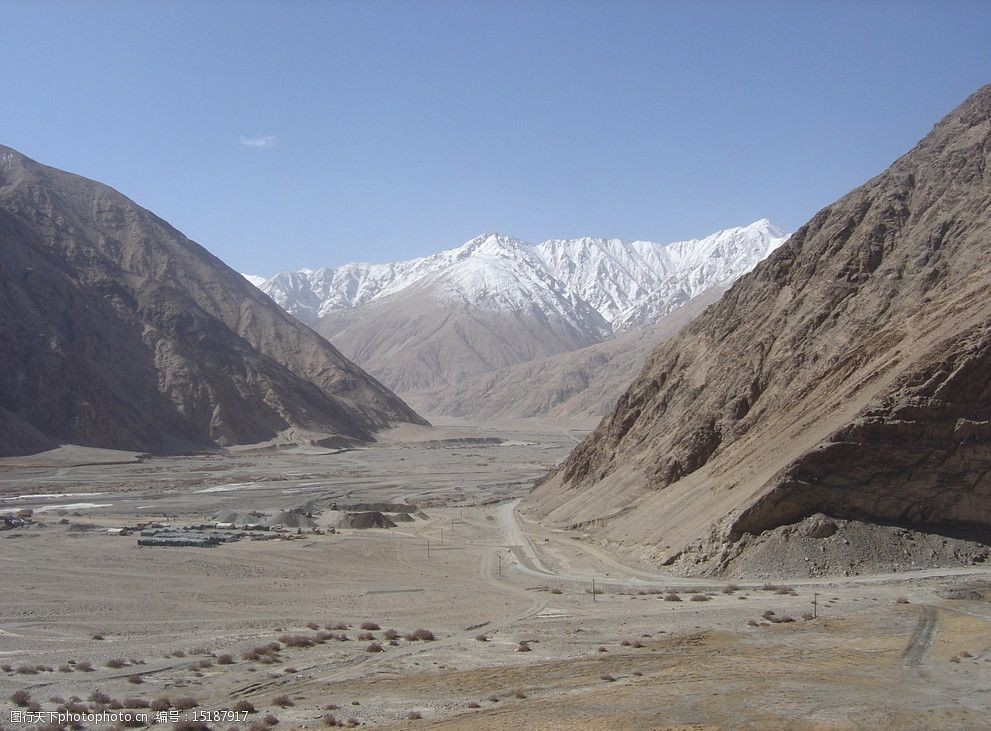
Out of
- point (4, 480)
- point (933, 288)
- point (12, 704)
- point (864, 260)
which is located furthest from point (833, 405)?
point (4, 480)

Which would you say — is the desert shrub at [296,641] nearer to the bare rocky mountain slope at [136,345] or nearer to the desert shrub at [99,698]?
the desert shrub at [99,698]

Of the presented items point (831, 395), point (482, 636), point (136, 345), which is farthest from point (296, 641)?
point (136, 345)

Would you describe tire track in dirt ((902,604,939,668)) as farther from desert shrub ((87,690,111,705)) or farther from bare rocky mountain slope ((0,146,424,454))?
bare rocky mountain slope ((0,146,424,454))

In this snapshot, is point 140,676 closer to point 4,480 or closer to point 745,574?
point 745,574

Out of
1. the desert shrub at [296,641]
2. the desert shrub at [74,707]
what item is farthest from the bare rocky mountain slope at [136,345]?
the desert shrub at [74,707]

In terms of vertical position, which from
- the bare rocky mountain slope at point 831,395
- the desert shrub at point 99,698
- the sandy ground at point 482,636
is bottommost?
the sandy ground at point 482,636

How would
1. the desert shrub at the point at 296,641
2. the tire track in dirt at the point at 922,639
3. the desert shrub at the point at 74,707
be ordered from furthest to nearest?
the desert shrub at the point at 296,641 → the tire track in dirt at the point at 922,639 → the desert shrub at the point at 74,707

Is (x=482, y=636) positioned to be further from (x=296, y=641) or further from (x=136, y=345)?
(x=136, y=345)
